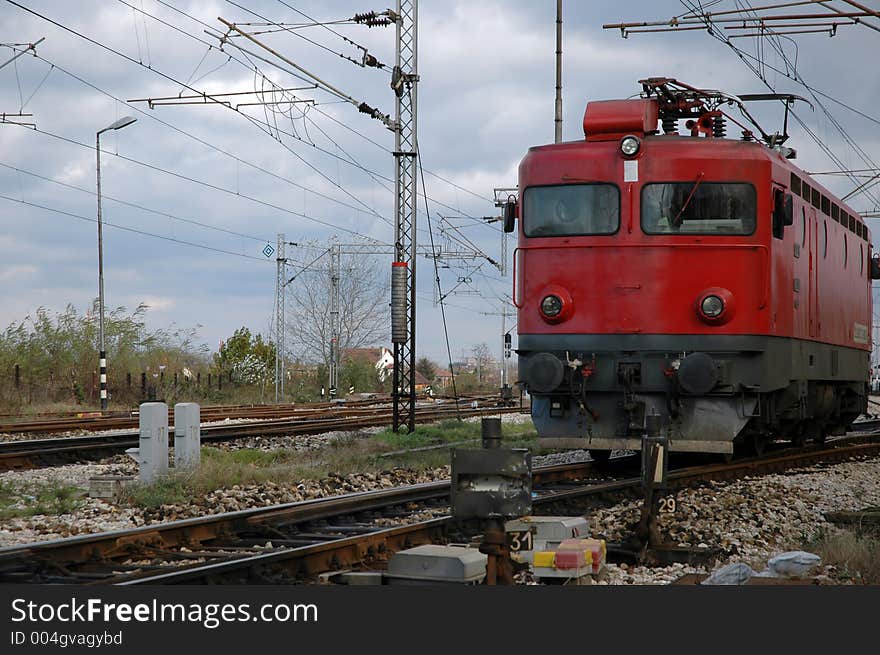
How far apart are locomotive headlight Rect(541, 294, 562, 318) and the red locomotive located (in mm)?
16

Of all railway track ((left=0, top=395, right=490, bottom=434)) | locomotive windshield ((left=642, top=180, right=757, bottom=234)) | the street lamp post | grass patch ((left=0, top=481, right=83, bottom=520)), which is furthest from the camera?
the street lamp post

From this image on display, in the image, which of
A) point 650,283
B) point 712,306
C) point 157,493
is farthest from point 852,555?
point 157,493

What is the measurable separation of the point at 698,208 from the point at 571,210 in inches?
56.2

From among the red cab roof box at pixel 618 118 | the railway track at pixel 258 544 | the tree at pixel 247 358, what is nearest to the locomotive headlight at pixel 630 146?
the red cab roof box at pixel 618 118

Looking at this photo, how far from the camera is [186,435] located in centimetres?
1280

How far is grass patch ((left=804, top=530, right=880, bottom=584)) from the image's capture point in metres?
6.77

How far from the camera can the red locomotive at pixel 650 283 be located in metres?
11.7

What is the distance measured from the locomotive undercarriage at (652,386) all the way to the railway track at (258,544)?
1.06 meters

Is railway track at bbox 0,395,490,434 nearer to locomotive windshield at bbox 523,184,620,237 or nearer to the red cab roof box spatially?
locomotive windshield at bbox 523,184,620,237

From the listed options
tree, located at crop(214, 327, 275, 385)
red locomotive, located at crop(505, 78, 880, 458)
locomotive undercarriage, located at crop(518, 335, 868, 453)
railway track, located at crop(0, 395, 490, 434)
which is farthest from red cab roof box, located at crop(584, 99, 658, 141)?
tree, located at crop(214, 327, 275, 385)

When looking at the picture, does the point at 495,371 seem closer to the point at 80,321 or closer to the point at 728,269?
the point at 80,321

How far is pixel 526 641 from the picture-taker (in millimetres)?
4418

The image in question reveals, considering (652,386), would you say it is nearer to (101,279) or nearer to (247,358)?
(101,279)

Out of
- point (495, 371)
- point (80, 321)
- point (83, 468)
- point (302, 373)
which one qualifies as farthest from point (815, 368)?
point (495, 371)
